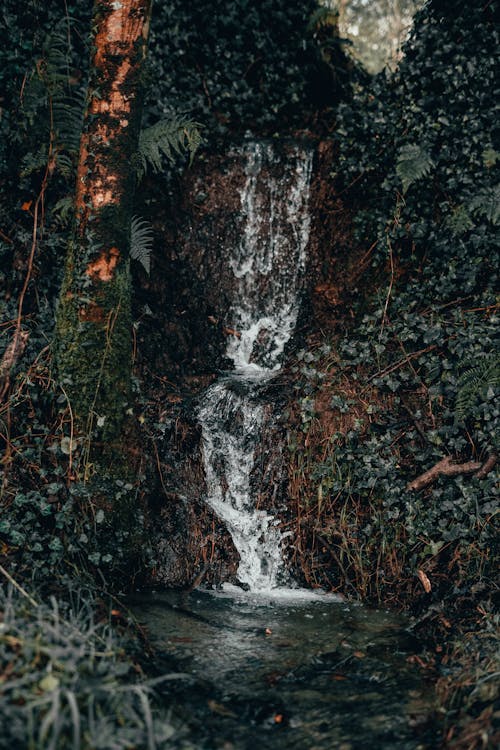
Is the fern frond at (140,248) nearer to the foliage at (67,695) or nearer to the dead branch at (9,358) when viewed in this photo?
the dead branch at (9,358)

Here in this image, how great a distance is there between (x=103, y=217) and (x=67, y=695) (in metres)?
3.19

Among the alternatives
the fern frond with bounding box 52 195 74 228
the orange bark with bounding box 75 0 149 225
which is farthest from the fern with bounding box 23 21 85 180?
the orange bark with bounding box 75 0 149 225

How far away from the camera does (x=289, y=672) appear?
3.51m

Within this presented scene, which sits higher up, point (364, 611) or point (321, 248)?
point (321, 248)

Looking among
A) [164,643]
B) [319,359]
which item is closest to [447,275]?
[319,359]

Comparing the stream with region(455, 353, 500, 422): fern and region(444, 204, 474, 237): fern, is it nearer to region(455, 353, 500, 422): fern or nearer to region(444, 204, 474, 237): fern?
region(455, 353, 500, 422): fern

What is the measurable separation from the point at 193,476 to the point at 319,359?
1.57 m

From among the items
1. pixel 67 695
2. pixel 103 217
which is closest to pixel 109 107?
pixel 103 217

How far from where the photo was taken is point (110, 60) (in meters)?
4.43

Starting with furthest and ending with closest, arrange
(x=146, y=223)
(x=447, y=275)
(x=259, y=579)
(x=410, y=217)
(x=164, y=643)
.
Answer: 1. (x=146, y=223)
2. (x=410, y=217)
3. (x=447, y=275)
4. (x=259, y=579)
5. (x=164, y=643)

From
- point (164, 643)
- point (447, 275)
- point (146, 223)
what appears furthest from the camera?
point (146, 223)

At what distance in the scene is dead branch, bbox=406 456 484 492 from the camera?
4.59 meters

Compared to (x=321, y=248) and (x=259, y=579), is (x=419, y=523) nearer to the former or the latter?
(x=259, y=579)

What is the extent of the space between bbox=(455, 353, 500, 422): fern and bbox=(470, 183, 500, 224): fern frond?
138 cm
